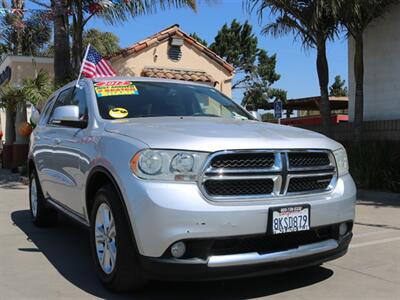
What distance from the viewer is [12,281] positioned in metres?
5.09

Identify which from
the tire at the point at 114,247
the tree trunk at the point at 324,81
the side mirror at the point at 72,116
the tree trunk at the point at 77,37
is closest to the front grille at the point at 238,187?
the tire at the point at 114,247

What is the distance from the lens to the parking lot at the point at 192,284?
455cm

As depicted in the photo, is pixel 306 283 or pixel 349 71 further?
pixel 349 71

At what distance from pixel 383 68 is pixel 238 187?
32.7 ft

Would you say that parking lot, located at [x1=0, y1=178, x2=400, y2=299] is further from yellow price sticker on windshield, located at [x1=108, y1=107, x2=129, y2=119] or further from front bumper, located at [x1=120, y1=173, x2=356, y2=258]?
yellow price sticker on windshield, located at [x1=108, y1=107, x2=129, y2=119]

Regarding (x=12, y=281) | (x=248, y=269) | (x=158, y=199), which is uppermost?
(x=158, y=199)

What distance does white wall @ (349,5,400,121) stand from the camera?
41.3ft

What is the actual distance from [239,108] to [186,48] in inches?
612

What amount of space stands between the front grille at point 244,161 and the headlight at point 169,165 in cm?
12

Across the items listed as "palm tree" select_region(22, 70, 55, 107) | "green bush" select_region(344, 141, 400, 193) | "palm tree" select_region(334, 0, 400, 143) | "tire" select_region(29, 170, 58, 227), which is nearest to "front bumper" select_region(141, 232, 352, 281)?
"tire" select_region(29, 170, 58, 227)

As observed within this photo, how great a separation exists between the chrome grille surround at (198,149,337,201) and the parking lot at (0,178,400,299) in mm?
894

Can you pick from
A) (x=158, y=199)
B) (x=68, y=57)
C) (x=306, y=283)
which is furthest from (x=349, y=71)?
(x=158, y=199)

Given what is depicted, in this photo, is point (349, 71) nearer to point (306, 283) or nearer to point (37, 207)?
point (37, 207)

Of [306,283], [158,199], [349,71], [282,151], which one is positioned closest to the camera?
[158,199]
